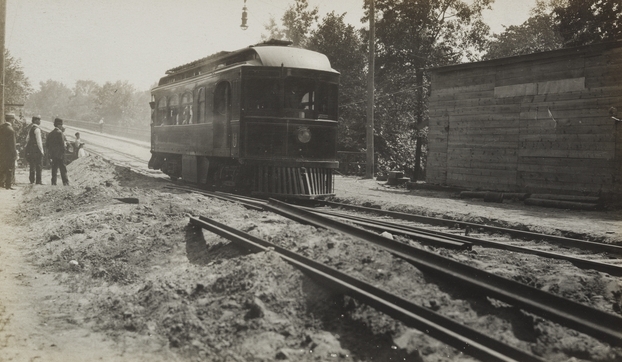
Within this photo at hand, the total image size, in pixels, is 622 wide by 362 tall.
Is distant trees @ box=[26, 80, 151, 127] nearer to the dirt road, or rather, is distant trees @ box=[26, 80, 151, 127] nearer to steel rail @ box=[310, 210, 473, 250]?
steel rail @ box=[310, 210, 473, 250]

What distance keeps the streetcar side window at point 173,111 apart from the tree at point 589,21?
71.9 ft

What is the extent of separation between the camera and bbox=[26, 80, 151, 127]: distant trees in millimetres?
67875

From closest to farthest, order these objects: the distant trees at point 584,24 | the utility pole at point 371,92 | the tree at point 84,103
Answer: the utility pole at point 371,92, the distant trees at point 584,24, the tree at point 84,103

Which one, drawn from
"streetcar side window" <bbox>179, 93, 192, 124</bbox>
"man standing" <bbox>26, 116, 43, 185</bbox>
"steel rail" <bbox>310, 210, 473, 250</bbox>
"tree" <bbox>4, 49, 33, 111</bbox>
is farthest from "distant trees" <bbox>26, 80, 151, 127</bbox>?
"steel rail" <bbox>310, 210, 473, 250</bbox>

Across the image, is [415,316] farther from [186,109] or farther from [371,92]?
[371,92]

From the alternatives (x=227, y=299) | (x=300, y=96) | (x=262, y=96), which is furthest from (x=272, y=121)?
(x=227, y=299)

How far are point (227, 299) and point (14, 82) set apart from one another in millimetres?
28926

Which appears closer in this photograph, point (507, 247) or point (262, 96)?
point (507, 247)

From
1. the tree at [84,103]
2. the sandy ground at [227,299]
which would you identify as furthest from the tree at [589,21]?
the tree at [84,103]

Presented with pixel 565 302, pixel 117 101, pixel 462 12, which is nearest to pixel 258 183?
pixel 565 302

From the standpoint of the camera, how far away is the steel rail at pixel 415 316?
3.12 m

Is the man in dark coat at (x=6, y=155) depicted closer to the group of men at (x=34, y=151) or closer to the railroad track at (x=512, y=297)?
the group of men at (x=34, y=151)

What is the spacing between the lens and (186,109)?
1397cm

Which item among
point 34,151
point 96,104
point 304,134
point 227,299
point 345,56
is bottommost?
point 227,299
